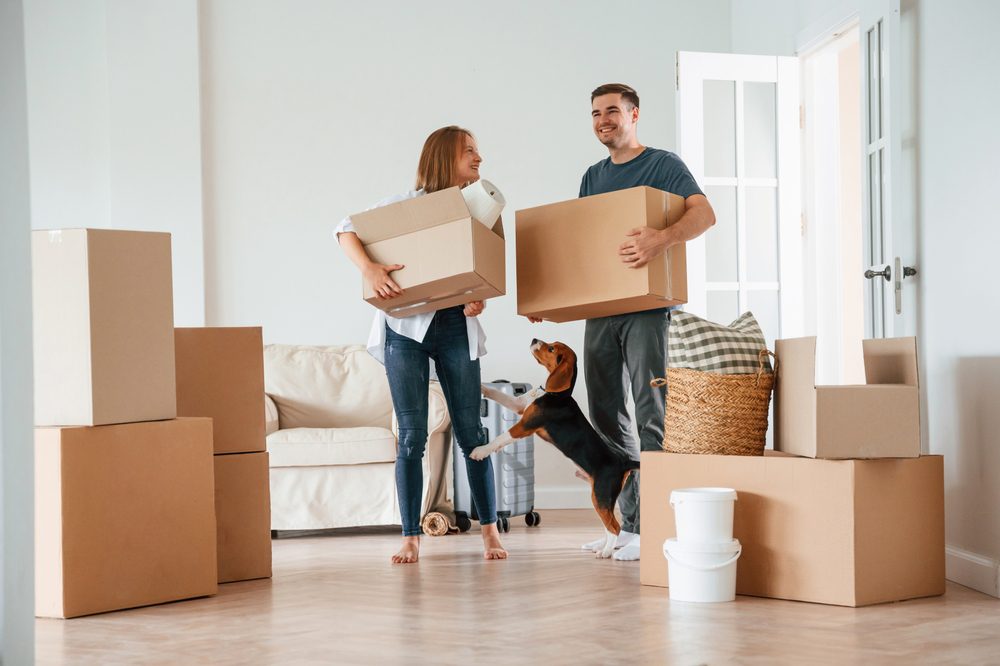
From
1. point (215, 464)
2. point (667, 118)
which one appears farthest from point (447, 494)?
point (667, 118)

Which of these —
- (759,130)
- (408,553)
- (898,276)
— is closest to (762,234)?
(759,130)

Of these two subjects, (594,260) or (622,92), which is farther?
(622,92)

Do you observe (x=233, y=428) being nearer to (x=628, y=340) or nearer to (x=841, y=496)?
(x=628, y=340)

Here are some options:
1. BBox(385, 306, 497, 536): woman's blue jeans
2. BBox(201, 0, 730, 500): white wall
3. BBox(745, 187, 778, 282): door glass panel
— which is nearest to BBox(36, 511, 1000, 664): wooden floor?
BBox(385, 306, 497, 536): woman's blue jeans

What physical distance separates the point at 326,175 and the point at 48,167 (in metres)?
1.27

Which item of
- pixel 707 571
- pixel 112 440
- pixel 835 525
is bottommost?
pixel 707 571

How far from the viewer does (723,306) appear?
13.1 feet

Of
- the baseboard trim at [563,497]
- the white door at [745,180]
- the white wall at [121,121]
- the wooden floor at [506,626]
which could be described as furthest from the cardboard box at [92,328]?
the baseboard trim at [563,497]

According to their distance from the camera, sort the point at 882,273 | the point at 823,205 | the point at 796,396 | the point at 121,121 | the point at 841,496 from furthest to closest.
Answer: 1. the point at 121,121
2. the point at 823,205
3. the point at 882,273
4. the point at 796,396
5. the point at 841,496

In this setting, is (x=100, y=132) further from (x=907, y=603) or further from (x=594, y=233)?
(x=907, y=603)

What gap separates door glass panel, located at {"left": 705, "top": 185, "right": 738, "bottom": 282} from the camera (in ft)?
13.1

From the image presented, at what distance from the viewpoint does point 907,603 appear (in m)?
2.36

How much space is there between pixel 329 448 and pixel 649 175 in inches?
65.9

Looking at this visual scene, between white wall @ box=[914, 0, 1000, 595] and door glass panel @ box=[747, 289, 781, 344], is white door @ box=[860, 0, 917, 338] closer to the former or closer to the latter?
white wall @ box=[914, 0, 1000, 595]
